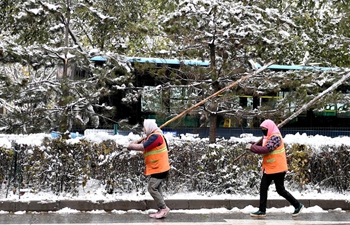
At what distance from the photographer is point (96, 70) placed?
988 cm

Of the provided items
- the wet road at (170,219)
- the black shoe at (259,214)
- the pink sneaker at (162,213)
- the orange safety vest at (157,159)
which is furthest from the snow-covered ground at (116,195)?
the orange safety vest at (157,159)

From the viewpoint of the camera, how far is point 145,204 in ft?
26.8

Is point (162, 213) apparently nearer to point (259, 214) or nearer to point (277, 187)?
point (259, 214)

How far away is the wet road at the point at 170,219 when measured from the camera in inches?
283

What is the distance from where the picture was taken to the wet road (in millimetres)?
7199

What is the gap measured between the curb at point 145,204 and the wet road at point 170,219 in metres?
0.17

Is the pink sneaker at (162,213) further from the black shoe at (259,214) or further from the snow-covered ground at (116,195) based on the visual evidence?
the black shoe at (259,214)

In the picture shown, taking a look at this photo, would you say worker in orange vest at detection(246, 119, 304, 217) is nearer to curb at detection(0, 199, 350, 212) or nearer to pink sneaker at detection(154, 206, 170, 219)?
curb at detection(0, 199, 350, 212)

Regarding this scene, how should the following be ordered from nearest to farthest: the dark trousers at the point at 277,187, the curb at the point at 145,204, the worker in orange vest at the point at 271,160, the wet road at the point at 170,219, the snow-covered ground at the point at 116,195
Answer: the wet road at the point at 170,219 < the worker in orange vest at the point at 271,160 < the dark trousers at the point at 277,187 < the curb at the point at 145,204 < the snow-covered ground at the point at 116,195

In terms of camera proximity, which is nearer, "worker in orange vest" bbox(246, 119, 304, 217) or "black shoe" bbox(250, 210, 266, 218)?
"worker in orange vest" bbox(246, 119, 304, 217)

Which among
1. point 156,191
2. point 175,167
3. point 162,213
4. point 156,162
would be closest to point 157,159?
point 156,162

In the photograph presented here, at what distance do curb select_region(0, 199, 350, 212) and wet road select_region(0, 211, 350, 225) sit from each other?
17 centimetres

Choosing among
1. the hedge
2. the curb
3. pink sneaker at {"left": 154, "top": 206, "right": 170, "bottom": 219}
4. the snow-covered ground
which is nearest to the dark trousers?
the snow-covered ground

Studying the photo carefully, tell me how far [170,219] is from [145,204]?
2.56ft
